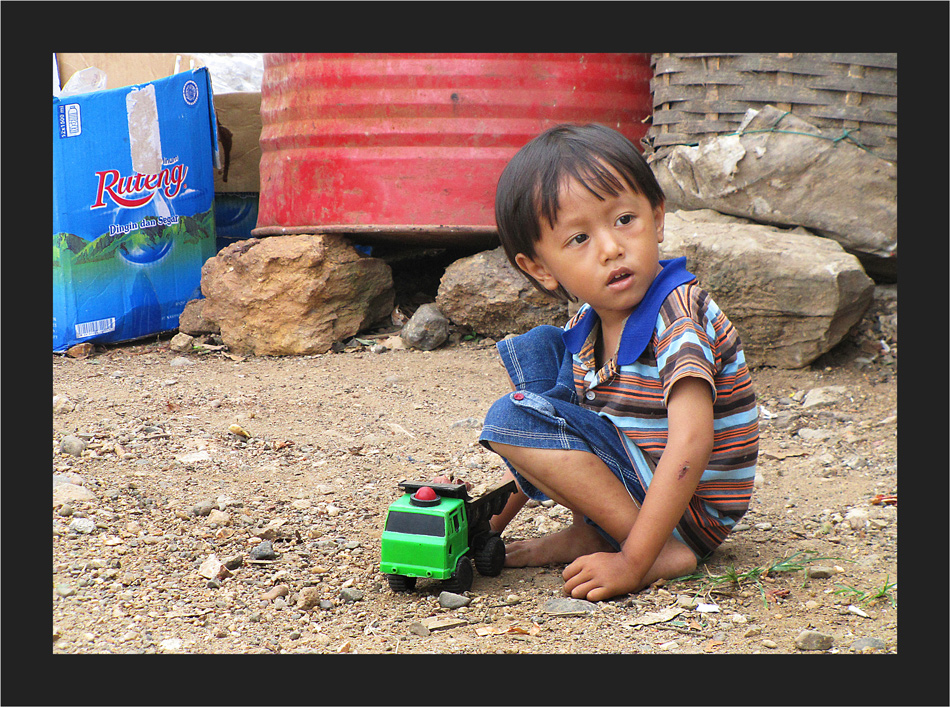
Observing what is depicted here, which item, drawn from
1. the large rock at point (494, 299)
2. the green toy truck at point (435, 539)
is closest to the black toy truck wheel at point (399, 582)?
the green toy truck at point (435, 539)

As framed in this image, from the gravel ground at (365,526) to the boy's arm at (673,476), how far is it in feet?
0.30

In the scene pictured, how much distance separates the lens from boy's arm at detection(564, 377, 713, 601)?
1687mm

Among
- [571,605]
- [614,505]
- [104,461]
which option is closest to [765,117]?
[614,505]

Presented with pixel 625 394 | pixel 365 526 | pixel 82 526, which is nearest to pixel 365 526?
pixel 365 526

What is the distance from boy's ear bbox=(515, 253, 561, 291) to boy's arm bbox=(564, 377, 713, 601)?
45 centimetres

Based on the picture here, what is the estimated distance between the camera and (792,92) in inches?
137

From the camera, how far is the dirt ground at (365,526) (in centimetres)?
164

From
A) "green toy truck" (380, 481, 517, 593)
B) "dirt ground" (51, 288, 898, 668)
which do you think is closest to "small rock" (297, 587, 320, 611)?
"dirt ground" (51, 288, 898, 668)

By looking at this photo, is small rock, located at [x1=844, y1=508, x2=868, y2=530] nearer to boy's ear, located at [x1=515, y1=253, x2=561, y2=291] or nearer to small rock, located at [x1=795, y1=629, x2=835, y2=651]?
small rock, located at [x1=795, y1=629, x2=835, y2=651]

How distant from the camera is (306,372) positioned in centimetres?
393

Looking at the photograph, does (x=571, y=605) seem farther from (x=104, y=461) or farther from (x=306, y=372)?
(x=306, y=372)

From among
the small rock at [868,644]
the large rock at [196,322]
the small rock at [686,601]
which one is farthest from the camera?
the large rock at [196,322]

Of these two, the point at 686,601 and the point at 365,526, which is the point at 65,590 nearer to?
the point at 365,526

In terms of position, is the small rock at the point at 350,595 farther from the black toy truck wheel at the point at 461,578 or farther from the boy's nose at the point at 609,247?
the boy's nose at the point at 609,247
